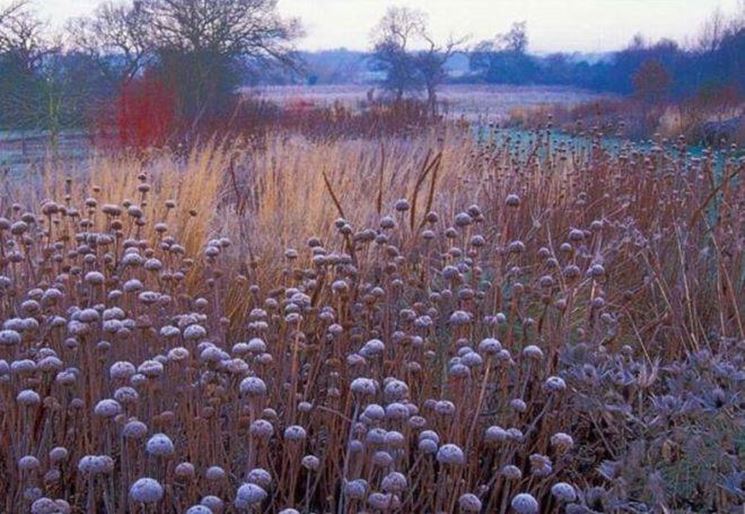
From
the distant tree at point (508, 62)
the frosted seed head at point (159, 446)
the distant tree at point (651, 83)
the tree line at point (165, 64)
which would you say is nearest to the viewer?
the frosted seed head at point (159, 446)

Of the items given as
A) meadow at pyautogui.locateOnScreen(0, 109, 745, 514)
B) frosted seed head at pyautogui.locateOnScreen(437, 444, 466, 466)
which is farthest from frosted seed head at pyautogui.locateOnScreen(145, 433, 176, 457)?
frosted seed head at pyautogui.locateOnScreen(437, 444, 466, 466)

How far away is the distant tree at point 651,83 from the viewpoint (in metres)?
24.9

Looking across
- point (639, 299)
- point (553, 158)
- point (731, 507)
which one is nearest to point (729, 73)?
point (553, 158)

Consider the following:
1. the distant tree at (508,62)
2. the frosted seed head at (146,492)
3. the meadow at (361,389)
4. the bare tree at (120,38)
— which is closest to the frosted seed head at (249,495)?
the meadow at (361,389)

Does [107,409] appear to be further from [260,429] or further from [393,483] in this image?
[393,483]

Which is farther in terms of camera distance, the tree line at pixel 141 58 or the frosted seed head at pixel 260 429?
the tree line at pixel 141 58

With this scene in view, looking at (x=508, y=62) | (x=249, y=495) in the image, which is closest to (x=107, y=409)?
(x=249, y=495)

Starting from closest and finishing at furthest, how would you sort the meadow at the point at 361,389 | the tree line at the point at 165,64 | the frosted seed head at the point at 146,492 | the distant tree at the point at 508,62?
the frosted seed head at the point at 146,492 → the meadow at the point at 361,389 → the tree line at the point at 165,64 → the distant tree at the point at 508,62

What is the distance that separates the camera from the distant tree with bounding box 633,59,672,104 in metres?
24.9

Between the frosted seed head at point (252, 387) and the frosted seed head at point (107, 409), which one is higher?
the frosted seed head at point (252, 387)

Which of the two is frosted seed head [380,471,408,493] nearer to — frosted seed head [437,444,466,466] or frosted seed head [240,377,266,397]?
frosted seed head [437,444,466,466]

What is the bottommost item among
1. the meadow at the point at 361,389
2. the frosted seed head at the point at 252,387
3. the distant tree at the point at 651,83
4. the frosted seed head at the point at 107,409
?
Answer: the meadow at the point at 361,389

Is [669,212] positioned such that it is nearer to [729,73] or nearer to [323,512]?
[323,512]

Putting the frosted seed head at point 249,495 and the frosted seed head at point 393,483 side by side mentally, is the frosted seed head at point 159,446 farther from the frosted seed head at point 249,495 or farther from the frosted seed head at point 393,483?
the frosted seed head at point 393,483
